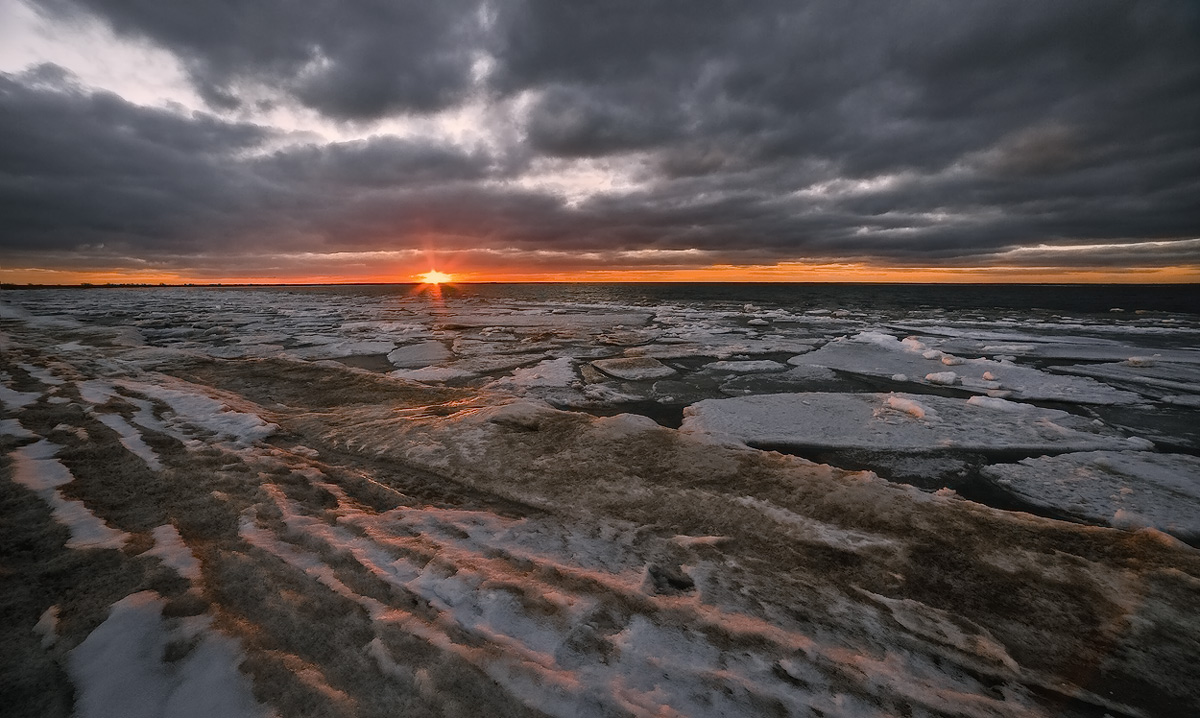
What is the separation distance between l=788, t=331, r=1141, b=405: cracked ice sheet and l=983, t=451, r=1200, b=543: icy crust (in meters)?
3.90

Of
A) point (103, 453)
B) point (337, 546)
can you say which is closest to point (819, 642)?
point (337, 546)

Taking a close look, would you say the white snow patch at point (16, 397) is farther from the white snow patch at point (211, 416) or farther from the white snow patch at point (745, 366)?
the white snow patch at point (745, 366)

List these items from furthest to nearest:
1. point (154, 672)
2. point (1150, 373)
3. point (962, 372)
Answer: point (1150, 373) < point (962, 372) < point (154, 672)

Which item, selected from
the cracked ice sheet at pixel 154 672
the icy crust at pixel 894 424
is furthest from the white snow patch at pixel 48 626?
the icy crust at pixel 894 424

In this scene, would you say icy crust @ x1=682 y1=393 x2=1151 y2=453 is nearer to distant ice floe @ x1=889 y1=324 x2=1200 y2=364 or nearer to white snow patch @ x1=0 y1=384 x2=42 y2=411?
white snow patch @ x1=0 y1=384 x2=42 y2=411

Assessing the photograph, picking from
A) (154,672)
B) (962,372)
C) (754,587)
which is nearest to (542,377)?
(754,587)

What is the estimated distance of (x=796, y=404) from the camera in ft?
26.7

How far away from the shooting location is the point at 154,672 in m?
2.27

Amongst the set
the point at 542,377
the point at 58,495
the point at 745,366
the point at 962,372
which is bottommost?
the point at 962,372

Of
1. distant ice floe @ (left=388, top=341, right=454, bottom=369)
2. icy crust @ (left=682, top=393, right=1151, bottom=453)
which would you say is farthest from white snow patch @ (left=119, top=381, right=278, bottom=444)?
icy crust @ (left=682, top=393, right=1151, bottom=453)

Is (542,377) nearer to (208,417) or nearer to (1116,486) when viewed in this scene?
(208,417)

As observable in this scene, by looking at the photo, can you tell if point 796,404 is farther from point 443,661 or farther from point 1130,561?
point 443,661

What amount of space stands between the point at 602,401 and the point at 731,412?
2259mm

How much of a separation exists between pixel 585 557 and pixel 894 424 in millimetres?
5813
